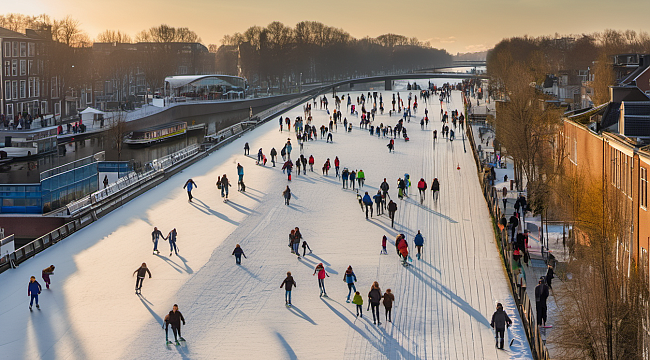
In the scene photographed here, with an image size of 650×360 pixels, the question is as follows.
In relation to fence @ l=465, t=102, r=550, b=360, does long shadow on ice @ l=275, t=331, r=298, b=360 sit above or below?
below

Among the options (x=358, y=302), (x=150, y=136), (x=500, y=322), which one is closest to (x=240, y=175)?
(x=358, y=302)

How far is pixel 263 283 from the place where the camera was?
1941cm

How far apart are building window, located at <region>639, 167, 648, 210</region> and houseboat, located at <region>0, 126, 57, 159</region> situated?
43.8m

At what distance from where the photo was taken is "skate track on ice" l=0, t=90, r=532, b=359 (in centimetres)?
1555

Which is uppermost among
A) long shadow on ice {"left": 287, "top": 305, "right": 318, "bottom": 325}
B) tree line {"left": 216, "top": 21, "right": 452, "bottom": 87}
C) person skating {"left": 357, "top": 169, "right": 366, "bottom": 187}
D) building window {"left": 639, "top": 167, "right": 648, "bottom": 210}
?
tree line {"left": 216, "top": 21, "right": 452, "bottom": 87}

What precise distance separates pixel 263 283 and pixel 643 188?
9.77 m

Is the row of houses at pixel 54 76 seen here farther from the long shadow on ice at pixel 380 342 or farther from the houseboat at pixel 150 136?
the long shadow on ice at pixel 380 342

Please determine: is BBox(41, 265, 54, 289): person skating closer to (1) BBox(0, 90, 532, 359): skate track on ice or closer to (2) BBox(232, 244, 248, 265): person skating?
(1) BBox(0, 90, 532, 359): skate track on ice

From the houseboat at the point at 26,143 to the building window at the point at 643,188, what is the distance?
43.8m

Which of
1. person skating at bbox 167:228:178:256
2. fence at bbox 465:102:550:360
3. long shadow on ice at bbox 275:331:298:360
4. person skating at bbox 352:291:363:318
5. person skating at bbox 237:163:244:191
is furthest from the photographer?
person skating at bbox 237:163:244:191

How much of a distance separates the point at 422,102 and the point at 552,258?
48.2 metres

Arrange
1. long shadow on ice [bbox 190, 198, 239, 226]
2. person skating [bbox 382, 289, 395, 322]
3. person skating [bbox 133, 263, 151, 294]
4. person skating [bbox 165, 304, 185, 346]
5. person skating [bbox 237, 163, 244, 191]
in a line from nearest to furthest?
person skating [bbox 165, 304, 185, 346]
person skating [bbox 382, 289, 395, 322]
person skating [bbox 133, 263, 151, 294]
long shadow on ice [bbox 190, 198, 239, 226]
person skating [bbox 237, 163, 244, 191]

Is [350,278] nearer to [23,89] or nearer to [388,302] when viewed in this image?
[388,302]

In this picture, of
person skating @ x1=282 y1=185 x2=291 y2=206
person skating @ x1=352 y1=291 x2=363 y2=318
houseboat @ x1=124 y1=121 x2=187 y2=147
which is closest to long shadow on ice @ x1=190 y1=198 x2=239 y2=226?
person skating @ x1=282 y1=185 x2=291 y2=206
